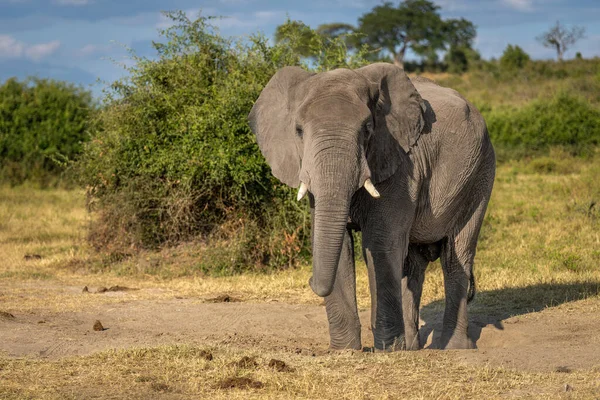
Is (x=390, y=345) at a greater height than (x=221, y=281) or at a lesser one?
greater

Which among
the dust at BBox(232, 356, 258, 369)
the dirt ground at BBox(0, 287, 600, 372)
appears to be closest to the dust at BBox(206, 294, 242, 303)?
the dirt ground at BBox(0, 287, 600, 372)

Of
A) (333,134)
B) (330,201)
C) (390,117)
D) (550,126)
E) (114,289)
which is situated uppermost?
(550,126)

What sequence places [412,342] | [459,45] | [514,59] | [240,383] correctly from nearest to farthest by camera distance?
1. [240,383]
2. [412,342]
3. [514,59]
4. [459,45]

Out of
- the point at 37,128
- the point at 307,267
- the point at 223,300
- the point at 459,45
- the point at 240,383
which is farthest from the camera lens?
the point at 459,45

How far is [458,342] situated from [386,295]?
163 centimetres

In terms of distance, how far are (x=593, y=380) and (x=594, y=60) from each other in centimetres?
4342

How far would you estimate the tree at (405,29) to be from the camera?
50531 millimetres

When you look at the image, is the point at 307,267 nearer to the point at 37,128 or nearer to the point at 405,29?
the point at 37,128

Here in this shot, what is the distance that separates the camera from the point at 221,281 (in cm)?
1103

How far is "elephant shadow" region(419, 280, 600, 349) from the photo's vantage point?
8.54 meters

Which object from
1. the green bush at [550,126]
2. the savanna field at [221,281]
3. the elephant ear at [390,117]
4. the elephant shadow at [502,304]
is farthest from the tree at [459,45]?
the elephant ear at [390,117]

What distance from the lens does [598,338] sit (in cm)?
749

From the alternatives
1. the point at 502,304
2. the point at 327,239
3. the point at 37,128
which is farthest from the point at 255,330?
the point at 37,128

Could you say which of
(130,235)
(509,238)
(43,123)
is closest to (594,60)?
(43,123)
